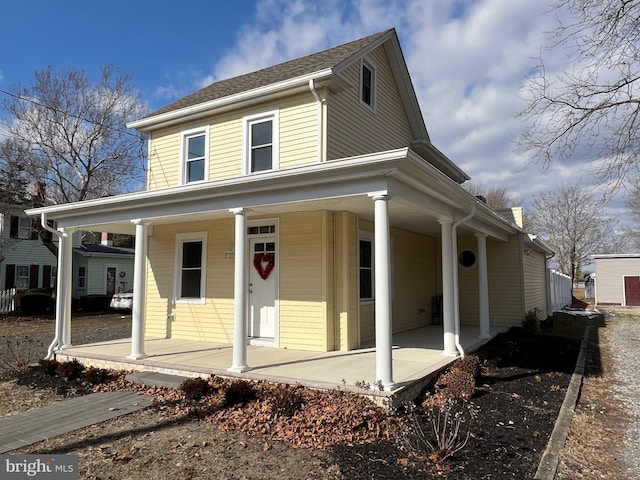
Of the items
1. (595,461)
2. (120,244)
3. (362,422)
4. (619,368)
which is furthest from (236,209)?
(120,244)

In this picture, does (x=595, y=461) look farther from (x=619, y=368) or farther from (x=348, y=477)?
(x=619, y=368)

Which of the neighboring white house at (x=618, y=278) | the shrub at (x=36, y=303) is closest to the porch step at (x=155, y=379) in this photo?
the shrub at (x=36, y=303)

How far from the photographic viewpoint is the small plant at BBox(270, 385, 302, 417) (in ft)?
16.4

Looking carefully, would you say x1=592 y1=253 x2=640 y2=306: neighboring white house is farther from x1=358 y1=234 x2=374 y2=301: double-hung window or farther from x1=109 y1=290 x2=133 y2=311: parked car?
x1=109 y1=290 x2=133 y2=311: parked car

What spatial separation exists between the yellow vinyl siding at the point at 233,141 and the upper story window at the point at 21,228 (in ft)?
54.4

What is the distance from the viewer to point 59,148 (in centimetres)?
2031

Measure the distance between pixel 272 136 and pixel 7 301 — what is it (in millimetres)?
17587

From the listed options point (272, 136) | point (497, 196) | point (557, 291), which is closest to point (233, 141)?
point (272, 136)

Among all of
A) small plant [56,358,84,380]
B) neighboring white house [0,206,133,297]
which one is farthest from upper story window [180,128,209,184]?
neighboring white house [0,206,133,297]

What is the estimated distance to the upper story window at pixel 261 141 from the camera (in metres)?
9.12

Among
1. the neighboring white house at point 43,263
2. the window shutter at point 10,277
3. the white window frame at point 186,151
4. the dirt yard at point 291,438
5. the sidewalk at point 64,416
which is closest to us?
the dirt yard at point 291,438

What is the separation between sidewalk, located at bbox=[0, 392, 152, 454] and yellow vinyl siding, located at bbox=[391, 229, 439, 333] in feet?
21.1

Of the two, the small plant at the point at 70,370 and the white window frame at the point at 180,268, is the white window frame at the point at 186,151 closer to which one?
the white window frame at the point at 180,268

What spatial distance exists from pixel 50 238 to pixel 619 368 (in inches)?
913
